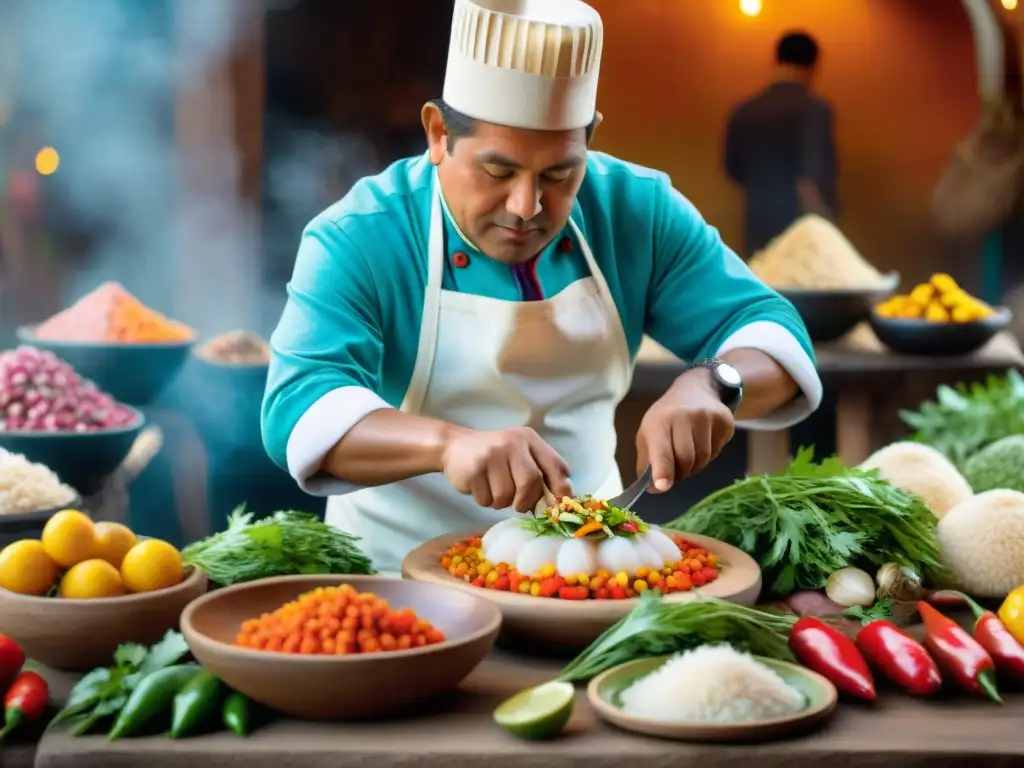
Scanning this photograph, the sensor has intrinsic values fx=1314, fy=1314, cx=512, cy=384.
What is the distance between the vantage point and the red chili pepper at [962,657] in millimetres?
1705

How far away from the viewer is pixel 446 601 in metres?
1.81

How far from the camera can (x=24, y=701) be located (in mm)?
1599

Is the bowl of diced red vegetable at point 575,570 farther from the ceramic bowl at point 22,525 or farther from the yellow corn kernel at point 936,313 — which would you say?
the yellow corn kernel at point 936,313

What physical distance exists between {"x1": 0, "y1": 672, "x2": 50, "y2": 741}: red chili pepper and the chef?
67 cm

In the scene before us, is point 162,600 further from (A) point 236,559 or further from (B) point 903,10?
(B) point 903,10

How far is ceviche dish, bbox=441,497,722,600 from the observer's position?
1896 millimetres

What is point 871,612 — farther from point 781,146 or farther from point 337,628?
point 781,146

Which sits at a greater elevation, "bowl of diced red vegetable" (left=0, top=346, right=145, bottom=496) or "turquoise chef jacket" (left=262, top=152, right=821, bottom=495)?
"turquoise chef jacket" (left=262, top=152, right=821, bottom=495)

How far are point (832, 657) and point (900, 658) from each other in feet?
0.30

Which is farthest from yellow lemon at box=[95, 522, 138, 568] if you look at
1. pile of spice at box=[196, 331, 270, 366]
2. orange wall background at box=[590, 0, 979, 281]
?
orange wall background at box=[590, 0, 979, 281]

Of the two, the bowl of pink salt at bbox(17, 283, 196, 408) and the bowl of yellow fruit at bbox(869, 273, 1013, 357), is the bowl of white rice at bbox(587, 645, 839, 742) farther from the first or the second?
the bowl of yellow fruit at bbox(869, 273, 1013, 357)

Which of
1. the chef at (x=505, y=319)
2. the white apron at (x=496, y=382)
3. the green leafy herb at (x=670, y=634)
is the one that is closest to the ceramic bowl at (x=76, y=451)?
the chef at (x=505, y=319)

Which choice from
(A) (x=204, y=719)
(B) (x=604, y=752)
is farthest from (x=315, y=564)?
(B) (x=604, y=752)

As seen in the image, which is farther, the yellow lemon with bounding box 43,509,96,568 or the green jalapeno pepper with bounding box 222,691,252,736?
the yellow lemon with bounding box 43,509,96,568
